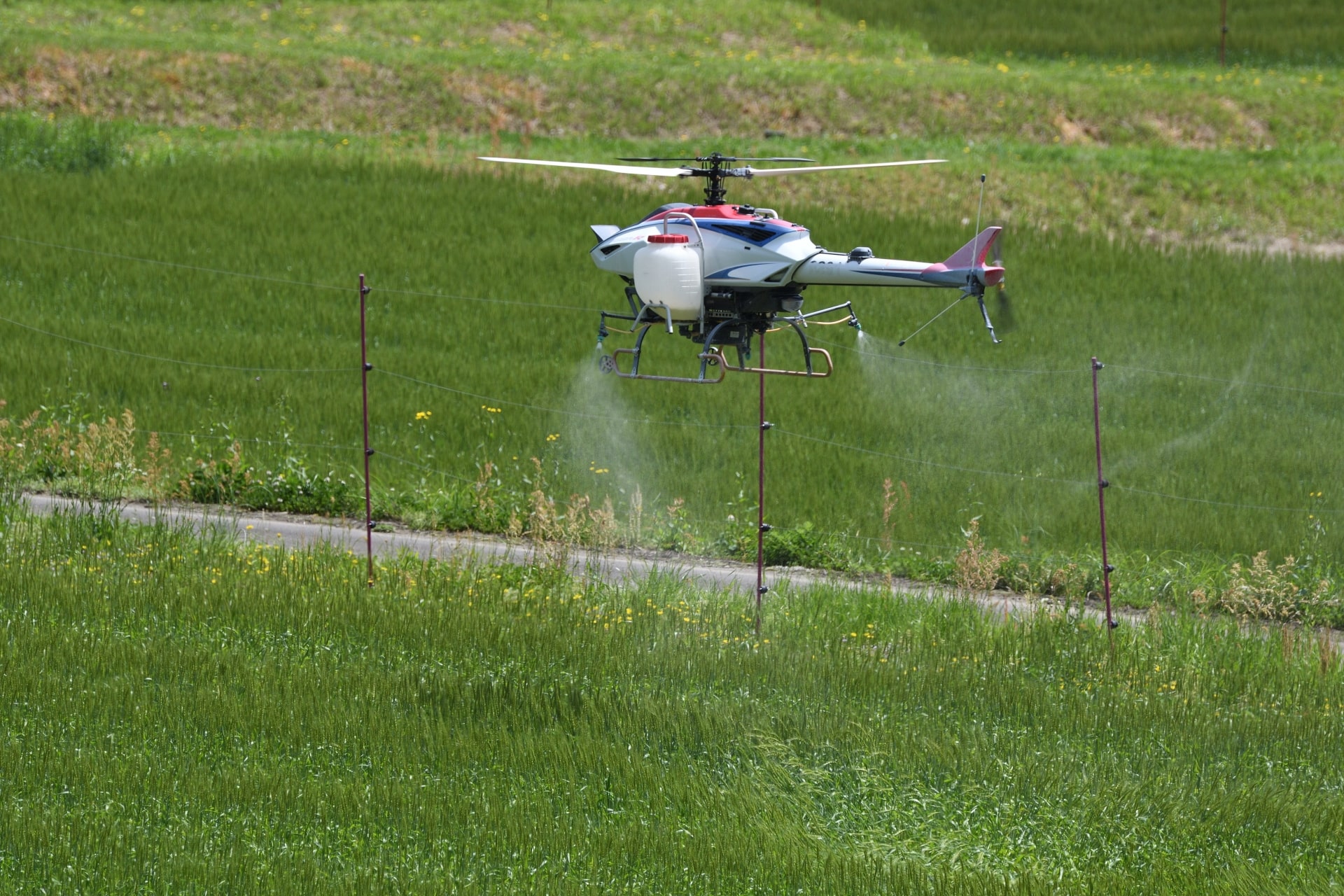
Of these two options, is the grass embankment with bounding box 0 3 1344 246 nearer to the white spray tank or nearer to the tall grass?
the tall grass

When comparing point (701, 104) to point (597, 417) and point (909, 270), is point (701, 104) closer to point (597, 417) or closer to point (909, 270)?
point (597, 417)

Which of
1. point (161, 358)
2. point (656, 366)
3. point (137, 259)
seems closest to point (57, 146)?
point (137, 259)

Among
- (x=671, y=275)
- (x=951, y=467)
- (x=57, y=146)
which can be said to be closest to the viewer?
(x=671, y=275)

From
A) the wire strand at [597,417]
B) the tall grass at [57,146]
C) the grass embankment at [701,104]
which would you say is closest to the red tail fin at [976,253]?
the wire strand at [597,417]

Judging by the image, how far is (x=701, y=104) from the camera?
110ft

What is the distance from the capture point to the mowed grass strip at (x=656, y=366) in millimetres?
16938

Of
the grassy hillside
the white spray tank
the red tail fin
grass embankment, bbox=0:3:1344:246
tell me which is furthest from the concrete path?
the grassy hillside

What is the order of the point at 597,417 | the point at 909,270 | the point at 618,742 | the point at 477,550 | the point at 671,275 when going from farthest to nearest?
1. the point at 597,417
2. the point at 477,550
3. the point at 618,742
4. the point at 671,275
5. the point at 909,270

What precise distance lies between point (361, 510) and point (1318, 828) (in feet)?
36.2

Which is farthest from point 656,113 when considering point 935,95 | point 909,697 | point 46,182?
point 909,697

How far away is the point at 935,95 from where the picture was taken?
34.5 m

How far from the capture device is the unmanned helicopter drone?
9.30 m

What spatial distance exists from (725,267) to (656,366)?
31.7ft

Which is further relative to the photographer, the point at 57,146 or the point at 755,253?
the point at 57,146
